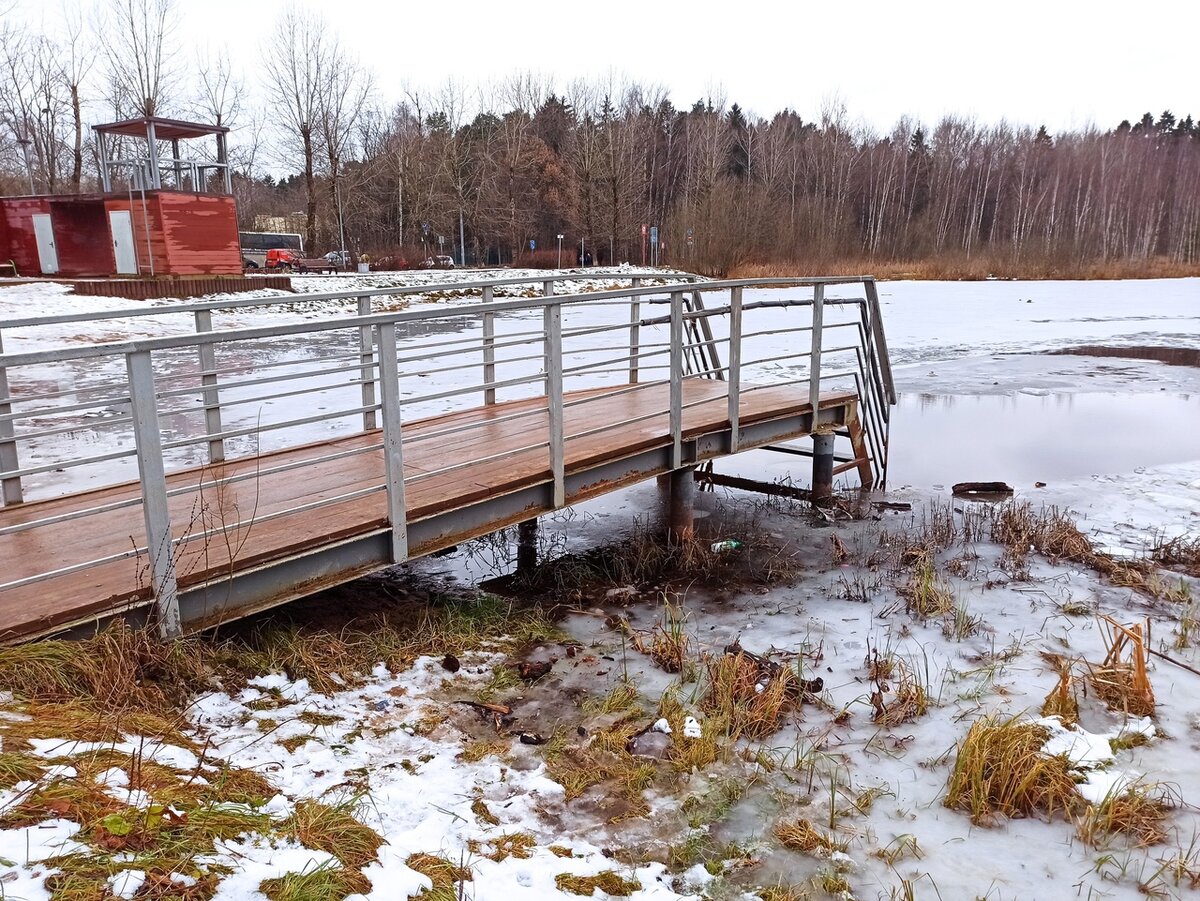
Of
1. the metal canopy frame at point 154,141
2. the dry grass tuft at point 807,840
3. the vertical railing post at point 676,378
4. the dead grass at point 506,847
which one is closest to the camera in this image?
the dead grass at point 506,847

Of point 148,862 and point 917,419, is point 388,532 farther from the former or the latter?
point 917,419

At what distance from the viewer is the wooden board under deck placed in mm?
4184

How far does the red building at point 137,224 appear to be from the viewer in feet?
84.5

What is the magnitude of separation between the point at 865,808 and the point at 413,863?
194 centimetres

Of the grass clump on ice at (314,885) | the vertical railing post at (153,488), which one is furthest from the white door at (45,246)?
the grass clump on ice at (314,885)

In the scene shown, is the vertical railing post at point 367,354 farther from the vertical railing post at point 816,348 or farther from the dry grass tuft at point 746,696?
the vertical railing post at point 816,348

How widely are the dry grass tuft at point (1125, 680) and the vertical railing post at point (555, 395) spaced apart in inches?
129

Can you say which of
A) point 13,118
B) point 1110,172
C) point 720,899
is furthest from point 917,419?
point 1110,172

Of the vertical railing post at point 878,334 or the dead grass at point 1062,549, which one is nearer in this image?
the dead grass at point 1062,549

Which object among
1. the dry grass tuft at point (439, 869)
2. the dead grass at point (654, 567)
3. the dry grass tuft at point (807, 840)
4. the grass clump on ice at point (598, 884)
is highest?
the dry grass tuft at point (439, 869)

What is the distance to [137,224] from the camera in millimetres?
26188

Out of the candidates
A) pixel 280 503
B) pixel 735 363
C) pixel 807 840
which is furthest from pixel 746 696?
pixel 735 363

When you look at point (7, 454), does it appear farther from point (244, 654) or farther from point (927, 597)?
point (927, 597)

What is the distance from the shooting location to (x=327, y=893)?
9.02 ft
